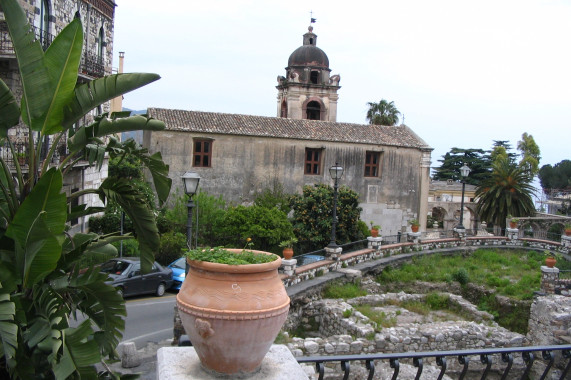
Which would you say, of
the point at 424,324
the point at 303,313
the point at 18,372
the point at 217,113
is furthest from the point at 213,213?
the point at 18,372

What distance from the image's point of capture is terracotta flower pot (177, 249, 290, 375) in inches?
156

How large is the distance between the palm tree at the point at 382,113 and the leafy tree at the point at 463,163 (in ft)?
42.5

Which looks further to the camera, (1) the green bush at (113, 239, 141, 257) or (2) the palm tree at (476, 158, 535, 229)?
(2) the palm tree at (476, 158, 535, 229)

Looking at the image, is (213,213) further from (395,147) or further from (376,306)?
(395,147)

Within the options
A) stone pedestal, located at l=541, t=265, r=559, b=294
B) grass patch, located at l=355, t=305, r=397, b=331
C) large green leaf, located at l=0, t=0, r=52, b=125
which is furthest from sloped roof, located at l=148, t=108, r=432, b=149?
large green leaf, located at l=0, t=0, r=52, b=125

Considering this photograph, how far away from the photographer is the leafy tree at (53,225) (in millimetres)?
5152

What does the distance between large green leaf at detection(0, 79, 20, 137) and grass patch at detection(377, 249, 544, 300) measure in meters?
15.9

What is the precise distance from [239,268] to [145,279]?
14503 millimetres

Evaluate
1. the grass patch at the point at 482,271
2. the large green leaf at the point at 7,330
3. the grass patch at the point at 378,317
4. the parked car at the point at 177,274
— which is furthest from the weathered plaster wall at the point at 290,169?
the large green leaf at the point at 7,330

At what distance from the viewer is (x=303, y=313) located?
16.2 meters

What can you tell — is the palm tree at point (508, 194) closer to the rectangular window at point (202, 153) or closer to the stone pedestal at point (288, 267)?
the rectangular window at point (202, 153)

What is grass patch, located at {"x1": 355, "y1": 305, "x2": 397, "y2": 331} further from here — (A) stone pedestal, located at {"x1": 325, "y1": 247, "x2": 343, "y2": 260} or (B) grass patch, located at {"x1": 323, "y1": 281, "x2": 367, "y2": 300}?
(A) stone pedestal, located at {"x1": 325, "y1": 247, "x2": 343, "y2": 260}

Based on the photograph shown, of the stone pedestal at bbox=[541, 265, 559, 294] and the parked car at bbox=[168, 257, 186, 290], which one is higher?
the stone pedestal at bbox=[541, 265, 559, 294]

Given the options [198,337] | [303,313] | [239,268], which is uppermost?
[239,268]
